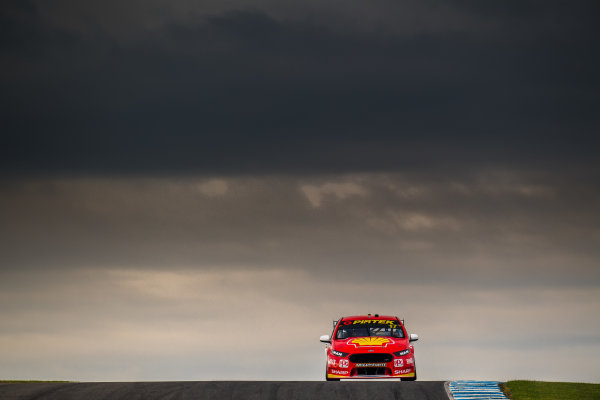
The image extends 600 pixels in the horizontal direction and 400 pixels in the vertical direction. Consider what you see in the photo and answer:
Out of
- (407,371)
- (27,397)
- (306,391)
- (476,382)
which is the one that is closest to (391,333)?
(407,371)

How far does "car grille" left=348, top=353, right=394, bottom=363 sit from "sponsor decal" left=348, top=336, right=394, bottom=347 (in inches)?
11.4

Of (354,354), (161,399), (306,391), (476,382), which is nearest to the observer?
(161,399)

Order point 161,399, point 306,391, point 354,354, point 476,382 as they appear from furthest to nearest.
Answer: point 354,354 < point 476,382 < point 306,391 < point 161,399

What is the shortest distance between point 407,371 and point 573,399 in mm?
4382

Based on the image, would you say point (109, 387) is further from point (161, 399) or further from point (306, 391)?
point (306, 391)

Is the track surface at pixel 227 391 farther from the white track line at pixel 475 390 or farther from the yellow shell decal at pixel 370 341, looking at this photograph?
the yellow shell decal at pixel 370 341

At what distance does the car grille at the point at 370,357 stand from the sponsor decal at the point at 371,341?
11.4 inches

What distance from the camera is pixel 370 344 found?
2116 centimetres

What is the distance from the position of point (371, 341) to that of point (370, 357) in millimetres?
551

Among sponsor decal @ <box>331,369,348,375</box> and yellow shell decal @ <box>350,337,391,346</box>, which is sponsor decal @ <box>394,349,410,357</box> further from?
sponsor decal @ <box>331,369,348,375</box>

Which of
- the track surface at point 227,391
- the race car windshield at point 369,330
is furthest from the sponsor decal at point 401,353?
the track surface at point 227,391

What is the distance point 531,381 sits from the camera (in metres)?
21.3

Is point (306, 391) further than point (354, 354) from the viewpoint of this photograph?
No

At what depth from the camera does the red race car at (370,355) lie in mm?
20875
